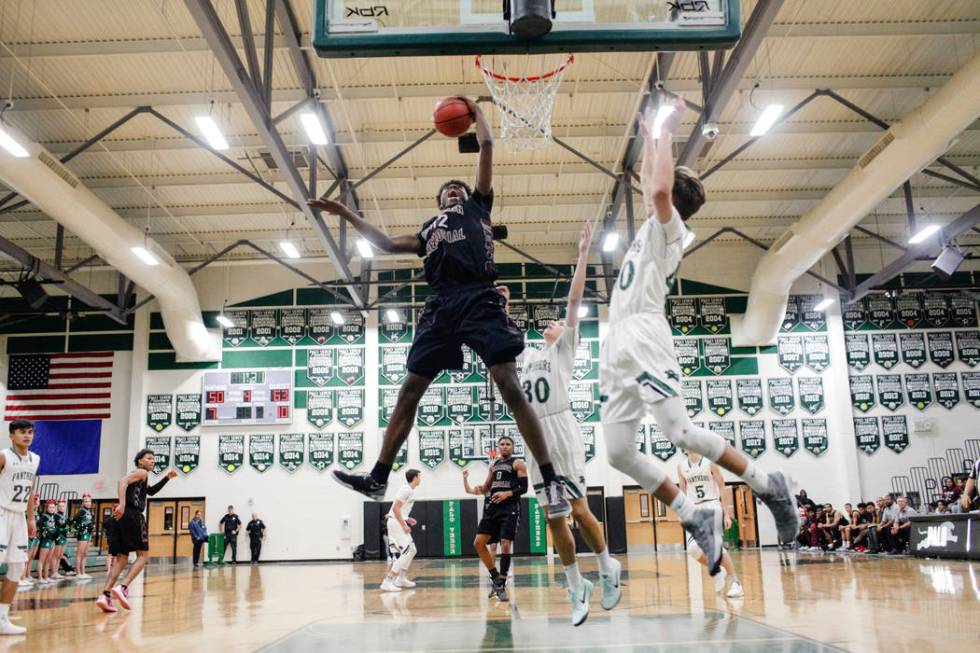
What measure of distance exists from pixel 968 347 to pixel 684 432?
24.1 metres

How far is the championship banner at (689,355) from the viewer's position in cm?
2414

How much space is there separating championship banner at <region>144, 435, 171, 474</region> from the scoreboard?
1219 millimetres

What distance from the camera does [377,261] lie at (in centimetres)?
2525

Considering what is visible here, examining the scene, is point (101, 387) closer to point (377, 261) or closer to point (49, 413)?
point (49, 413)

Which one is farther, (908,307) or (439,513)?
(908,307)

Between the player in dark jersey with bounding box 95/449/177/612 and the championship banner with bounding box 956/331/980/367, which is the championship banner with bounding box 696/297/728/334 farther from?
the player in dark jersey with bounding box 95/449/177/612

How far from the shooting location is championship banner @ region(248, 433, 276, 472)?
78.4ft

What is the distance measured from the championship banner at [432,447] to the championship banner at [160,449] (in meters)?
7.49

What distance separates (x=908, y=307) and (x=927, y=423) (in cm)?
355

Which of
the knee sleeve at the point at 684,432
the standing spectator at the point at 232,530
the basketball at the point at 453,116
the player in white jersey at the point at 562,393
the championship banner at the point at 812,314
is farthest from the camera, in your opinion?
the championship banner at the point at 812,314

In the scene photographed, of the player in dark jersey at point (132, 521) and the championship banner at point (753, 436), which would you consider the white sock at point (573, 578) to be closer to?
the player in dark jersey at point (132, 521)

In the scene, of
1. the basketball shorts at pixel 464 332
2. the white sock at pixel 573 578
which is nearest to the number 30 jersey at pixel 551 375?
the white sock at pixel 573 578

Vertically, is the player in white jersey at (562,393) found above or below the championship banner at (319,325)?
below

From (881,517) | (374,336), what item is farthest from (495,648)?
(374,336)
